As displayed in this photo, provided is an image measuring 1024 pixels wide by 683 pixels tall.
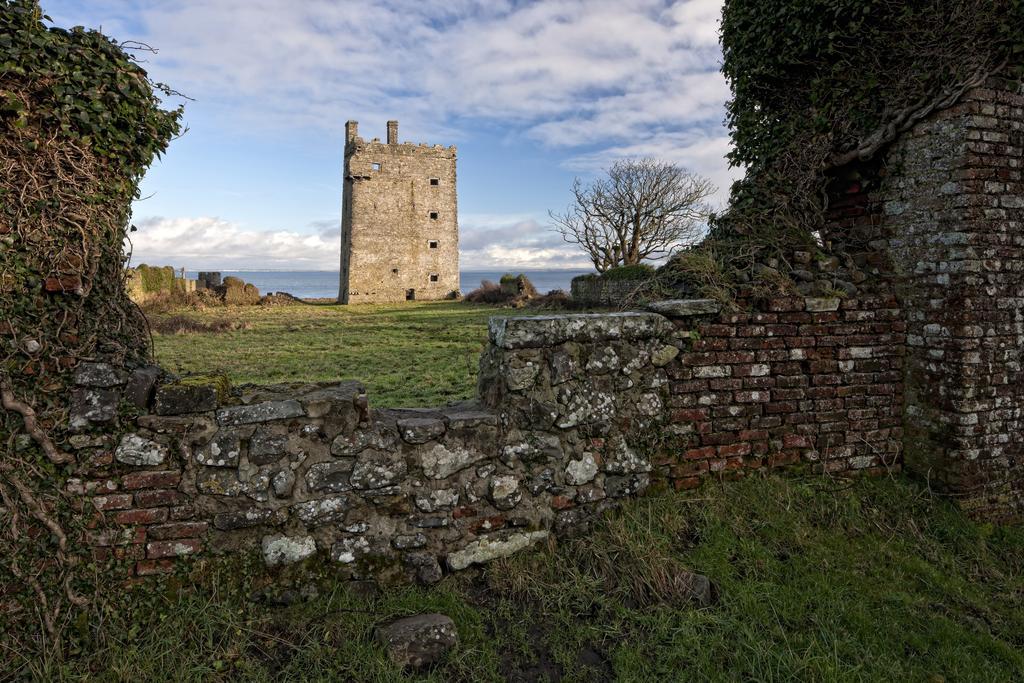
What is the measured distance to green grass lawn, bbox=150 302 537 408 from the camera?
26.5 ft

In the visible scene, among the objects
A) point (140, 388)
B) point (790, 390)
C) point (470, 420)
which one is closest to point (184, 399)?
point (140, 388)

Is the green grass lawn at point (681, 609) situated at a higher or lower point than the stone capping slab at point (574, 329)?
lower

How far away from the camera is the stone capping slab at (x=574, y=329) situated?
3748mm

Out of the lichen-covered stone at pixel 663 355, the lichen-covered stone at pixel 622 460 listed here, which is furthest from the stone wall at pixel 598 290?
the lichen-covered stone at pixel 622 460

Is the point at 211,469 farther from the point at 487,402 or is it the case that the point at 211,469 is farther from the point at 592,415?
the point at 592,415

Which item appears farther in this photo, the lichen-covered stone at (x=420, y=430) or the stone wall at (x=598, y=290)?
the stone wall at (x=598, y=290)

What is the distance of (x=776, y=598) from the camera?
331 cm

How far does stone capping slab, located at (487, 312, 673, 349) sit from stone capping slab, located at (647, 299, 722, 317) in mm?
78

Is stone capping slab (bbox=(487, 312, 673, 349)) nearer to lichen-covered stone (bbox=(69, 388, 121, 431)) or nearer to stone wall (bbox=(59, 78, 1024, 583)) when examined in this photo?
stone wall (bbox=(59, 78, 1024, 583))

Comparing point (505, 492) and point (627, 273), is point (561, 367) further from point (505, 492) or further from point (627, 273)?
point (627, 273)

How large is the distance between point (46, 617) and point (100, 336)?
145cm

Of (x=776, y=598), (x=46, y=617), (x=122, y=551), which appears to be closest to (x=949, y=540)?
(x=776, y=598)

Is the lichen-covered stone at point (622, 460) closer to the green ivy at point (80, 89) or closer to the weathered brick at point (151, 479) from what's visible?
the weathered brick at point (151, 479)

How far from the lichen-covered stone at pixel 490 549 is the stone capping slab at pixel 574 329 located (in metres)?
1.26
